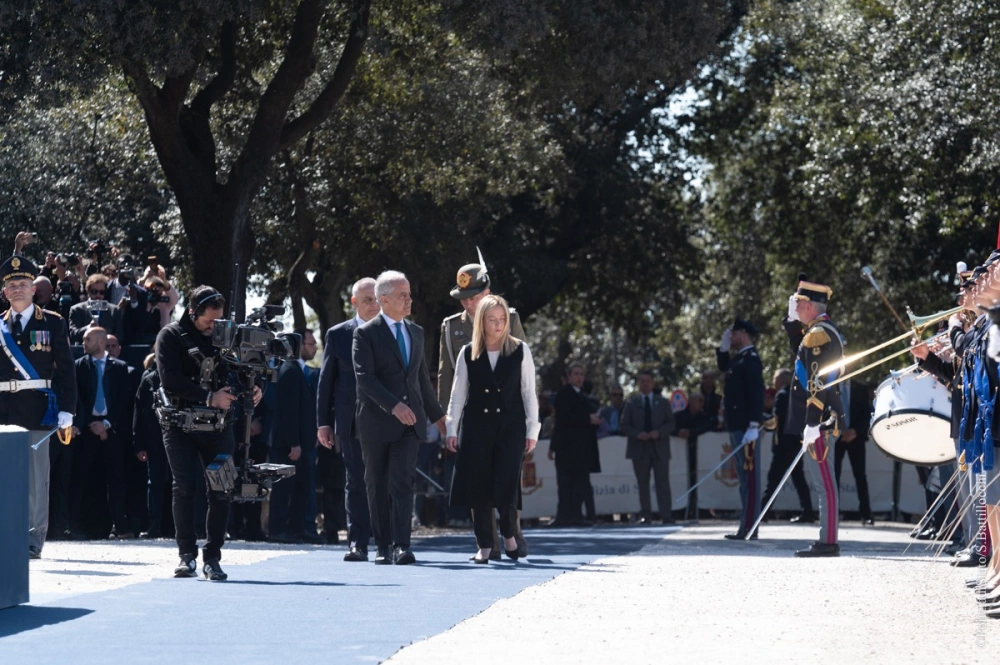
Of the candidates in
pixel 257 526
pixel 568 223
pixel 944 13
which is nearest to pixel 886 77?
pixel 944 13

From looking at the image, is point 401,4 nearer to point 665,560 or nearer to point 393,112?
point 393,112

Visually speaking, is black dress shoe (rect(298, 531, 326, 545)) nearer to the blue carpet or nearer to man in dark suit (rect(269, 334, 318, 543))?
man in dark suit (rect(269, 334, 318, 543))

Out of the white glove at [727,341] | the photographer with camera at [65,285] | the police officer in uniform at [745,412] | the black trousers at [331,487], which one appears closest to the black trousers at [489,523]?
the black trousers at [331,487]

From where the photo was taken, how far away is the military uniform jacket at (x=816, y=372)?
46.3ft

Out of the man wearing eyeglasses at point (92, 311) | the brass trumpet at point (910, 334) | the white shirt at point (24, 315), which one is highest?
the man wearing eyeglasses at point (92, 311)

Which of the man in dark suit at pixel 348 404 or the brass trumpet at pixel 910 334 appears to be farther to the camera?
the man in dark suit at pixel 348 404

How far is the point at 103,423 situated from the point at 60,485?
845mm

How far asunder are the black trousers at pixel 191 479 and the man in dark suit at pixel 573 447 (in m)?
11.0

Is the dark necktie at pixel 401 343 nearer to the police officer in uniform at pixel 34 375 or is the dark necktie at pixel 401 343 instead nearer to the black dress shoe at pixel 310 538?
the police officer in uniform at pixel 34 375

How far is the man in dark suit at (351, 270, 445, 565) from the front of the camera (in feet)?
40.7

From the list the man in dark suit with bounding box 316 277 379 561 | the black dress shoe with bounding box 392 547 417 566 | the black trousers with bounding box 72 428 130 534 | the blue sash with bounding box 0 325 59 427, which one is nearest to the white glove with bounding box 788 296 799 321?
the man in dark suit with bounding box 316 277 379 561

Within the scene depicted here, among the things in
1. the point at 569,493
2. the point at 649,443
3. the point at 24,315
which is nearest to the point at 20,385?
the point at 24,315

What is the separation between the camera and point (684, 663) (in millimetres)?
7297

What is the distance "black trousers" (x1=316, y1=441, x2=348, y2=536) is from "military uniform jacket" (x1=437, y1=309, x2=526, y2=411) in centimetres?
294
